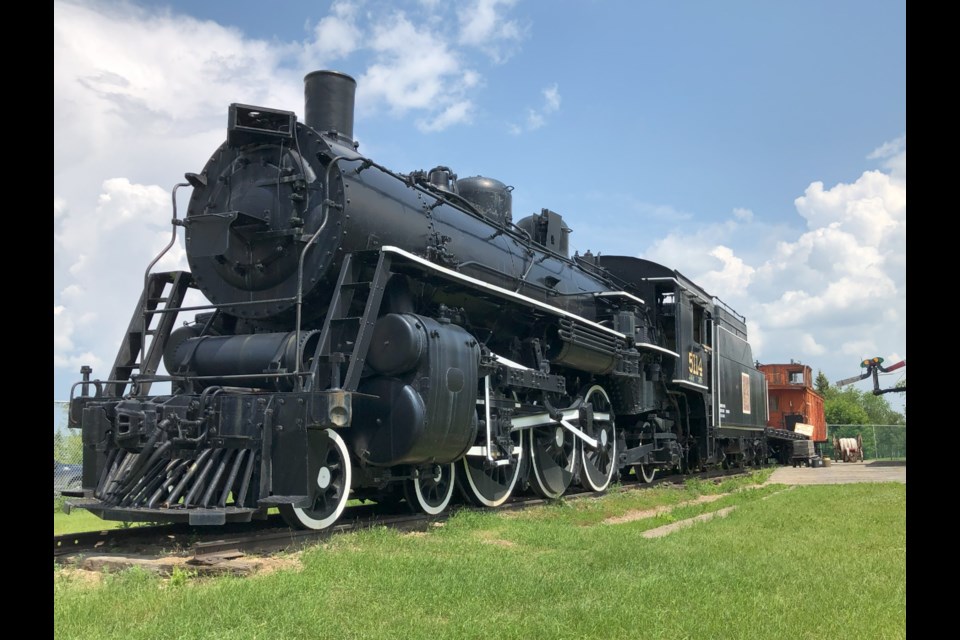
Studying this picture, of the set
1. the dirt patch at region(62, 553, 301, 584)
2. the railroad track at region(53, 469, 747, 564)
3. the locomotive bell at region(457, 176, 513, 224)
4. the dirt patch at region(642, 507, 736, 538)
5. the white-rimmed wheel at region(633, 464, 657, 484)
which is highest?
the locomotive bell at region(457, 176, 513, 224)

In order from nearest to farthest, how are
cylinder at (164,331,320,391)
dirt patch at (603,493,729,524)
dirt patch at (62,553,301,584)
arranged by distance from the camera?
dirt patch at (62,553,301,584) → cylinder at (164,331,320,391) → dirt patch at (603,493,729,524)

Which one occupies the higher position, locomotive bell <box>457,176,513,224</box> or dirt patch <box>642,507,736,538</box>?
locomotive bell <box>457,176,513,224</box>

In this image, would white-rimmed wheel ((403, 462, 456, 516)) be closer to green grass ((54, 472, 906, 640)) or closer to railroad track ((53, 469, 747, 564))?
railroad track ((53, 469, 747, 564))

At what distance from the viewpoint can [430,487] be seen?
856cm

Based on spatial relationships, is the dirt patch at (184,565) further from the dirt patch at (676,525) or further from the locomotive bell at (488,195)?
the locomotive bell at (488,195)

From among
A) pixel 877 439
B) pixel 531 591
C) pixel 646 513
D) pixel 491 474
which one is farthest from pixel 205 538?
pixel 877 439

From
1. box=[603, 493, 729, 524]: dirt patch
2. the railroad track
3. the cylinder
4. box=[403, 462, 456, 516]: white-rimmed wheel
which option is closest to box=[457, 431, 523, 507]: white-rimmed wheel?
box=[403, 462, 456, 516]: white-rimmed wheel

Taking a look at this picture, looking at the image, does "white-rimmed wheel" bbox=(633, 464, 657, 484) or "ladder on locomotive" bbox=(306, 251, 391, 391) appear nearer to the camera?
"ladder on locomotive" bbox=(306, 251, 391, 391)

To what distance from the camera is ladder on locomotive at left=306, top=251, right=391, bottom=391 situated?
22.5 ft

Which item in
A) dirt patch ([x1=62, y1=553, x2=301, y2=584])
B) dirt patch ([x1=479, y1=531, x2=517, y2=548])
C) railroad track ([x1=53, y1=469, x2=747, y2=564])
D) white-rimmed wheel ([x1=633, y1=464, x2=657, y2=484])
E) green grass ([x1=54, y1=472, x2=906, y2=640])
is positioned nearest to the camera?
green grass ([x1=54, y1=472, x2=906, y2=640])

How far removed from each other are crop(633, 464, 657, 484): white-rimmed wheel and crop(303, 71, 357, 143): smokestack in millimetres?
8599

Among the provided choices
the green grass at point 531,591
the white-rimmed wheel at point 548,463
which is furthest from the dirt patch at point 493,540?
the white-rimmed wheel at point 548,463

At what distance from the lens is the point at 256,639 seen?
3.59 metres
